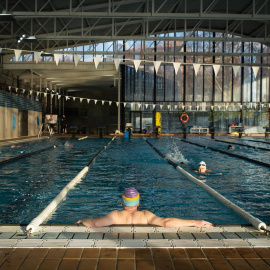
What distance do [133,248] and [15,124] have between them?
66.6 feet

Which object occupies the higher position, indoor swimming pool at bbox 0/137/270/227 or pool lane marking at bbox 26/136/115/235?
pool lane marking at bbox 26/136/115/235

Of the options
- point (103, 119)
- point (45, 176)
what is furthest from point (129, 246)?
point (103, 119)

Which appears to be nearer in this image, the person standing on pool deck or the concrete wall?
the person standing on pool deck

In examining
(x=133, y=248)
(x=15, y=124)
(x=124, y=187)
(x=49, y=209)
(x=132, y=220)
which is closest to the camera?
(x=133, y=248)

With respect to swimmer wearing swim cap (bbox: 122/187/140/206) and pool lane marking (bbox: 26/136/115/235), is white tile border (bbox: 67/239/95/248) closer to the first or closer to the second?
pool lane marking (bbox: 26/136/115/235)

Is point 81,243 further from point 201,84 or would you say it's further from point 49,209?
point 201,84

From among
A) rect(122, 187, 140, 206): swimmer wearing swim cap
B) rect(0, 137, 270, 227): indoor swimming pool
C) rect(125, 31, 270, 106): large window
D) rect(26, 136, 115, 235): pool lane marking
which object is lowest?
rect(0, 137, 270, 227): indoor swimming pool

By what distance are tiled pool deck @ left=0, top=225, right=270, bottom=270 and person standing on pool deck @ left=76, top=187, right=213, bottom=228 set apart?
169mm

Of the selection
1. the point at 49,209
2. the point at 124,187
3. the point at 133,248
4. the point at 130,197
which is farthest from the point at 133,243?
the point at 124,187

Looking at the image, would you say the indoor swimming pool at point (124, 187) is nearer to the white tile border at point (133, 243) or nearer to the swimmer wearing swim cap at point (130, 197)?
the swimmer wearing swim cap at point (130, 197)

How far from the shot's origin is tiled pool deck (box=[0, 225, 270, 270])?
250cm

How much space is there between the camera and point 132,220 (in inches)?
144

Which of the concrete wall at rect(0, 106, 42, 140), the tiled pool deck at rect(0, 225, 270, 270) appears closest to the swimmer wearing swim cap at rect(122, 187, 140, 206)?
the tiled pool deck at rect(0, 225, 270, 270)

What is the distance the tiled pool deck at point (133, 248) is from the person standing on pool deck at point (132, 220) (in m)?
0.17
